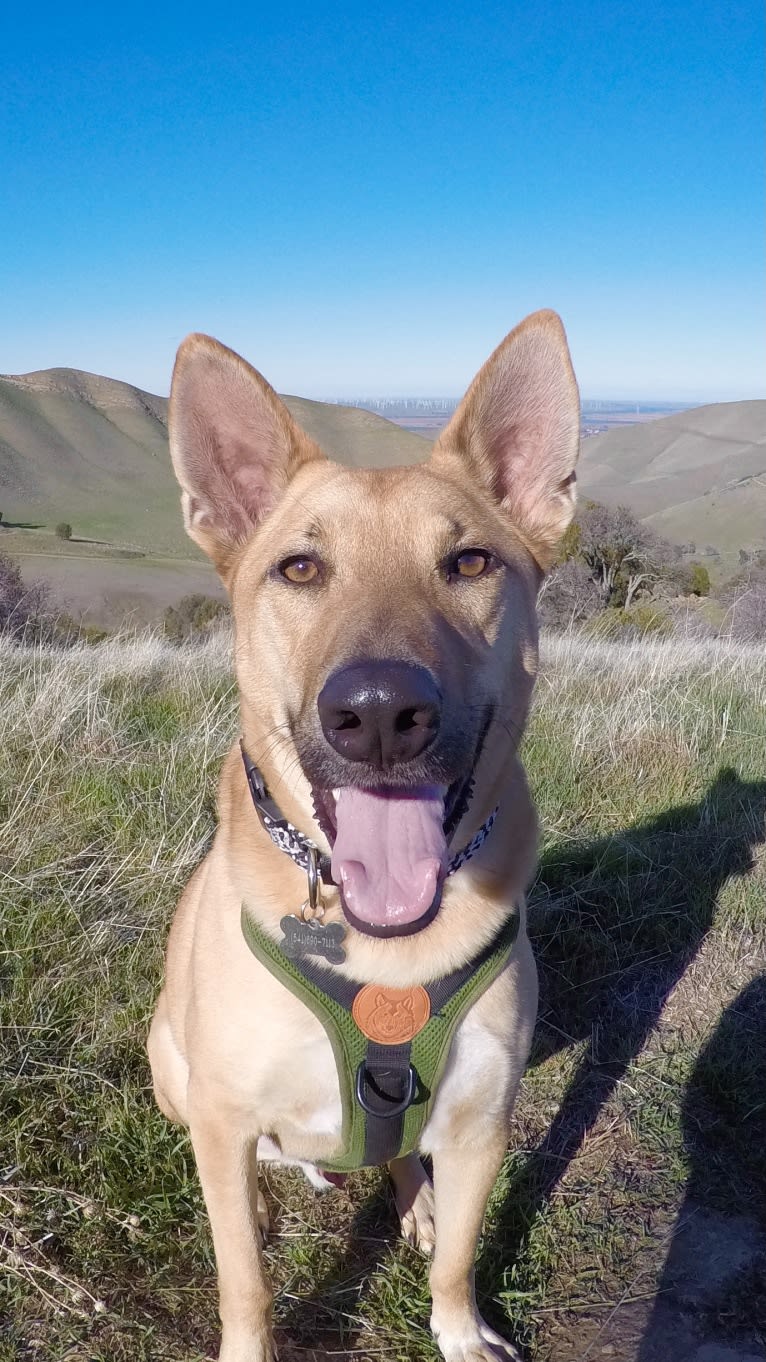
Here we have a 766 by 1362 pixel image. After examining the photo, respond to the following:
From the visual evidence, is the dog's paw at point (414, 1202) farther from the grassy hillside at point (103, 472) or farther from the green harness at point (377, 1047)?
the grassy hillside at point (103, 472)

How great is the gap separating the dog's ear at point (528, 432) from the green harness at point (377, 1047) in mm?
1372

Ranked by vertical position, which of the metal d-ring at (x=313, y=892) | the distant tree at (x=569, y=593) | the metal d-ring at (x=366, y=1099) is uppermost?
the metal d-ring at (x=313, y=892)

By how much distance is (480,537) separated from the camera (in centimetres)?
245

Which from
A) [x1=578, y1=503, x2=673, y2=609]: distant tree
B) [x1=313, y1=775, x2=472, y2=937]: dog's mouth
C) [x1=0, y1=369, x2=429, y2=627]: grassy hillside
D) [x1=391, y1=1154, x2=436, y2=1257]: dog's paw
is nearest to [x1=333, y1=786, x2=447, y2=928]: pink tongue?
[x1=313, y1=775, x2=472, y2=937]: dog's mouth

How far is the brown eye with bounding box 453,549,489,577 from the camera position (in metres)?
2.41

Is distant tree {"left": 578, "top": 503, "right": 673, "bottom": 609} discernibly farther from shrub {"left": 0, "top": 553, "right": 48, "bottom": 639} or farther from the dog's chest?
the dog's chest

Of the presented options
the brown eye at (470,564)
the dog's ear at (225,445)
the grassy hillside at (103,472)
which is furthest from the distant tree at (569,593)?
the grassy hillside at (103,472)

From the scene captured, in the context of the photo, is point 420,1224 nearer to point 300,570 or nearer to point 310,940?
point 310,940

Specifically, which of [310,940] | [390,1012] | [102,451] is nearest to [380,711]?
[310,940]

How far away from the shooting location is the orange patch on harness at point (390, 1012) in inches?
85.2

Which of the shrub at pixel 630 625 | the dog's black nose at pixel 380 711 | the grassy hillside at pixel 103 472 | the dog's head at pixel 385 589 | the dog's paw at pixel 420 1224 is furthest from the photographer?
the grassy hillside at pixel 103 472

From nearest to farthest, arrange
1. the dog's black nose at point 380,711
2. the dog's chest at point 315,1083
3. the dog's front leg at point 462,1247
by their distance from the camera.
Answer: the dog's black nose at point 380,711 < the dog's chest at point 315,1083 < the dog's front leg at point 462,1247

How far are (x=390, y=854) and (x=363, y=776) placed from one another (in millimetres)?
262

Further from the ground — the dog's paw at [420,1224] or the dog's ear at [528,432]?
the dog's ear at [528,432]
